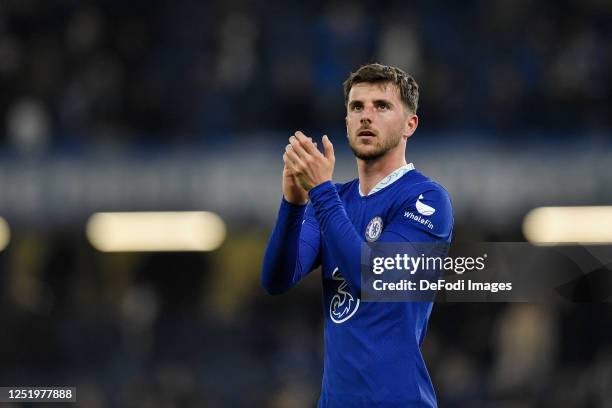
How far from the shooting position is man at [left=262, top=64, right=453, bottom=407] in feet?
13.2

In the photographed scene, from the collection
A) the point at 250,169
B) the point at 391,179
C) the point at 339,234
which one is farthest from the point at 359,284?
the point at 250,169

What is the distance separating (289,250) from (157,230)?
979 cm

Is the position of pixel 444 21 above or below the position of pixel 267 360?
above

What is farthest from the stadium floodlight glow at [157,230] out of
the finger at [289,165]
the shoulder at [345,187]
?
the finger at [289,165]

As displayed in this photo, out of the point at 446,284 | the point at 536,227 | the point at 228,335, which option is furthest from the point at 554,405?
the point at 446,284

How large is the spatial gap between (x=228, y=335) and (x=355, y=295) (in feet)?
31.1

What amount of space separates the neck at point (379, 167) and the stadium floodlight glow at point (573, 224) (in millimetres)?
8153

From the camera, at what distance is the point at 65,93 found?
14953 millimetres

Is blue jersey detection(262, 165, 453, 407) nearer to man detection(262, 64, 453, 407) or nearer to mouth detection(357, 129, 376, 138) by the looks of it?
man detection(262, 64, 453, 407)

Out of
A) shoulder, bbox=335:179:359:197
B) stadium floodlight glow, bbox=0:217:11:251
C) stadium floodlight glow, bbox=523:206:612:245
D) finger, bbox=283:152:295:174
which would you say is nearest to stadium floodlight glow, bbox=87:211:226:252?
stadium floodlight glow, bbox=0:217:11:251

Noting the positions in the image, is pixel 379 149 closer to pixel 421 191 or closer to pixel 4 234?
pixel 421 191

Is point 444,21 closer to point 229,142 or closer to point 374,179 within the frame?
point 229,142

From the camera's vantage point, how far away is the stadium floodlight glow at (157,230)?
45.4ft

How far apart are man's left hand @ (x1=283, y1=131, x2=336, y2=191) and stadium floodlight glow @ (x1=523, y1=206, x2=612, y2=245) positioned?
8.55m
